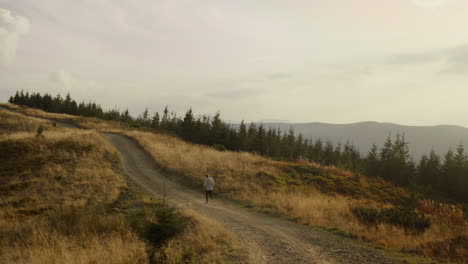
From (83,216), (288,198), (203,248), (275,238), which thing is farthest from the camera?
(288,198)

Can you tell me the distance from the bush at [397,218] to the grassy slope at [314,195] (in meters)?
0.41

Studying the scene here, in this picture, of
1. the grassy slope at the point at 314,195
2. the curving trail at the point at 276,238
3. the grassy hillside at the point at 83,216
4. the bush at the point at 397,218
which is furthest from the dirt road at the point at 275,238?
the bush at the point at 397,218

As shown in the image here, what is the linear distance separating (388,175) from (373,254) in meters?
64.2

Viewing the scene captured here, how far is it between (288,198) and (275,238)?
20.7 feet

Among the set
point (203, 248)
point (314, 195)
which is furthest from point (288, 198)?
point (203, 248)

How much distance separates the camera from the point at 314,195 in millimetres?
17203

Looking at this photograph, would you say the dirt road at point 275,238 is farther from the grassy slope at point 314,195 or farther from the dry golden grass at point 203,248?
the grassy slope at point 314,195

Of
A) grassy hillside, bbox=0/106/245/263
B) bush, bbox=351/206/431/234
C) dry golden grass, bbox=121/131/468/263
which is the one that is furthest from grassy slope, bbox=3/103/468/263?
grassy hillside, bbox=0/106/245/263

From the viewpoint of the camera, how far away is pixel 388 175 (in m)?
61.2

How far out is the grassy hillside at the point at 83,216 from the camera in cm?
714

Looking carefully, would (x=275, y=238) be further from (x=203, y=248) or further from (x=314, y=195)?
(x=314, y=195)

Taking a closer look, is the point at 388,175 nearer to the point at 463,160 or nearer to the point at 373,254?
the point at 463,160

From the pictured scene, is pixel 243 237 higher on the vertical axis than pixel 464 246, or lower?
lower

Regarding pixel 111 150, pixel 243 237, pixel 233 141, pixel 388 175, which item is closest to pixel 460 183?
pixel 388 175
